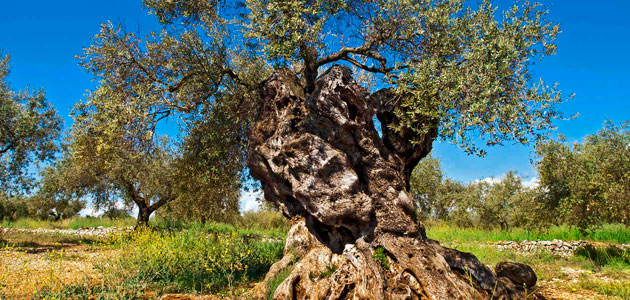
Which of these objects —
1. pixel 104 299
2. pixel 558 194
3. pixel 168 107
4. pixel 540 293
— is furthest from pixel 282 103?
pixel 558 194

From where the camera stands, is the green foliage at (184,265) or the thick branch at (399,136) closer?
the green foliage at (184,265)

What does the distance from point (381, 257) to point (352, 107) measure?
3475mm

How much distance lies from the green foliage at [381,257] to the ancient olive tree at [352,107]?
0.09ft

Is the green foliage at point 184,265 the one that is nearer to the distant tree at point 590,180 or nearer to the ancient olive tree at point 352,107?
the ancient olive tree at point 352,107

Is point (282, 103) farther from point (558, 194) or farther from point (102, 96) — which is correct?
point (558, 194)

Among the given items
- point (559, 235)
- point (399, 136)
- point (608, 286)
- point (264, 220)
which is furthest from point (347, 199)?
point (264, 220)

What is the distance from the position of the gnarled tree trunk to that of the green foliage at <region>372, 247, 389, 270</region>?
2 cm

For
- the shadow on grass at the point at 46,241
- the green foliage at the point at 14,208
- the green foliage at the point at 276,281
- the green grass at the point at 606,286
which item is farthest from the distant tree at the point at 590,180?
the green foliage at the point at 14,208

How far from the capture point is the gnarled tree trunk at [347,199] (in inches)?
251

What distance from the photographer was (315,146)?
25.3ft

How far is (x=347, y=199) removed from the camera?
7.51 meters

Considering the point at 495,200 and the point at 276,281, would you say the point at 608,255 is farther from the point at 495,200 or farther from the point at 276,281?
the point at 495,200

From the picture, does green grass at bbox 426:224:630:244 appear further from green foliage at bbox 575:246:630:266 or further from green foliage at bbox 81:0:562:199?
green foliage at bbox 81:0:562:199

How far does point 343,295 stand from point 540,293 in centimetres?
490
